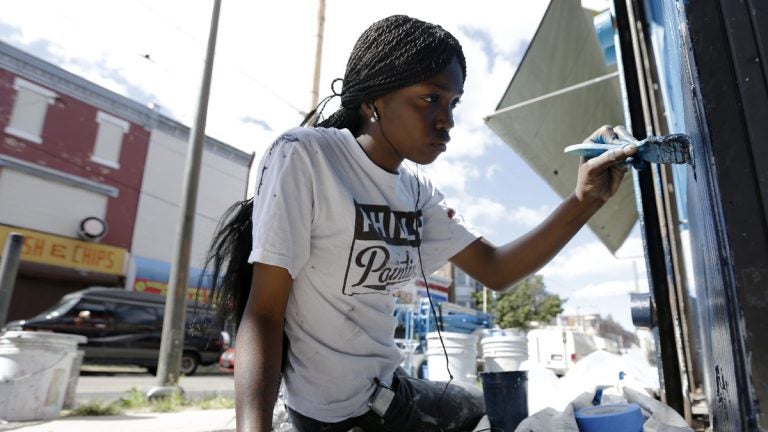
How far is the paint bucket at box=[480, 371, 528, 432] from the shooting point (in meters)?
1.60

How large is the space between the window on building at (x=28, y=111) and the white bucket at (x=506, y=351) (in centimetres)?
1462

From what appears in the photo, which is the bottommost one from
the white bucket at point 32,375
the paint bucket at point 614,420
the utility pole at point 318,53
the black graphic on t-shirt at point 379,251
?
the white bucket at point 32,375

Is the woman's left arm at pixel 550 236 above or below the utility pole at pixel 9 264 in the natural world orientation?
below

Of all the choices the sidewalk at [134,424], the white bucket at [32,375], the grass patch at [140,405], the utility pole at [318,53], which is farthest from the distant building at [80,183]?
the sidewalk at [134,424]

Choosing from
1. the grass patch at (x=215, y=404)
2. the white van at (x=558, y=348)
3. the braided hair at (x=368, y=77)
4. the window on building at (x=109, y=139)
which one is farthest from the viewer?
the window on building at (x=109, y=139)

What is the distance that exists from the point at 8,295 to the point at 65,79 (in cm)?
1307

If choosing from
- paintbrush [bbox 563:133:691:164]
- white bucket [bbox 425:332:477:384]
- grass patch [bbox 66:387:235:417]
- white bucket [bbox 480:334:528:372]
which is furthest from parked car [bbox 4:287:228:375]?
paintbrush [bbox 563:133:691:164]

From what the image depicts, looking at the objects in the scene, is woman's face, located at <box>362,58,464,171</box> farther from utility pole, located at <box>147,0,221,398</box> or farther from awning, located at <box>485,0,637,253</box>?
utility pole, located at <box>147,0,221,398</box>

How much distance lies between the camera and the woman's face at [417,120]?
4.61 feet

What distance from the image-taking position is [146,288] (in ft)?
53.0

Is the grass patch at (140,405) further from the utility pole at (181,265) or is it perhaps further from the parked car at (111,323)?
the parked car at (111,323)

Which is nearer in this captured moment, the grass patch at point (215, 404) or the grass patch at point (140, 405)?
the grass patch at point (140, 405)

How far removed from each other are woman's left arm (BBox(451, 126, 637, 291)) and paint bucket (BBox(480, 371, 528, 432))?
0.30m

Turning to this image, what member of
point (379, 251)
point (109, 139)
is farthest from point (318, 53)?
point (109, 139)
